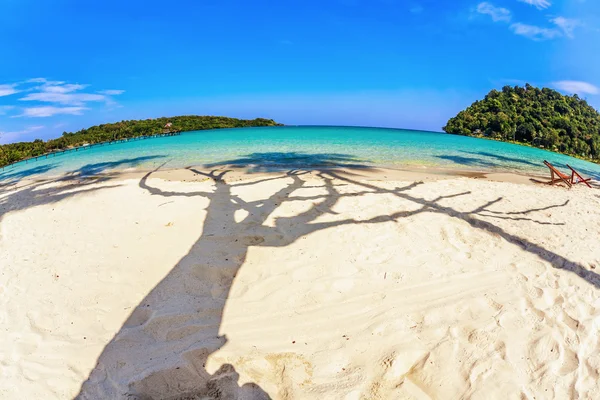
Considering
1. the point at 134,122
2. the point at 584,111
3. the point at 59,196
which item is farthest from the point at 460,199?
the point at 584,111

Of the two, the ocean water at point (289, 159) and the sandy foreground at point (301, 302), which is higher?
the ocean water at point (289, 159)

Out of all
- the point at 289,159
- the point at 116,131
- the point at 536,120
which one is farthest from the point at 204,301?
the point at 536,120

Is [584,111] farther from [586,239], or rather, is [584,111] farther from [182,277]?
[182,277]

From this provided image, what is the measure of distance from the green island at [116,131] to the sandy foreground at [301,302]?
28064 mm

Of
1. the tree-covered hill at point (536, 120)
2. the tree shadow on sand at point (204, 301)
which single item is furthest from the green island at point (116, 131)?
the tree-covered hill at point (536, 120)

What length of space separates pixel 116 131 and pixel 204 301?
4910 cm

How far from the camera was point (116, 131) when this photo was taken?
43375mm

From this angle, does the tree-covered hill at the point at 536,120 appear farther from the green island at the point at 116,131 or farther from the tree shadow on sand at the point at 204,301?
the green island at the point at 116,131

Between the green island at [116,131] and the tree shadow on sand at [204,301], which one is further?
the green island at [116,131]

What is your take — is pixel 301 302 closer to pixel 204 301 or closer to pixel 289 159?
pixel 204 301

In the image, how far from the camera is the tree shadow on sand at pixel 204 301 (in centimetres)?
232

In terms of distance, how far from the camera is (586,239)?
5.04 meters

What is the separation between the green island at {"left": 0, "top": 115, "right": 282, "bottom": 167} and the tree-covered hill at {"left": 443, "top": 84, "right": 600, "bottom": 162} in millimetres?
51081

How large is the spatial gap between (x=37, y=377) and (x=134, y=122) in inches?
2421
